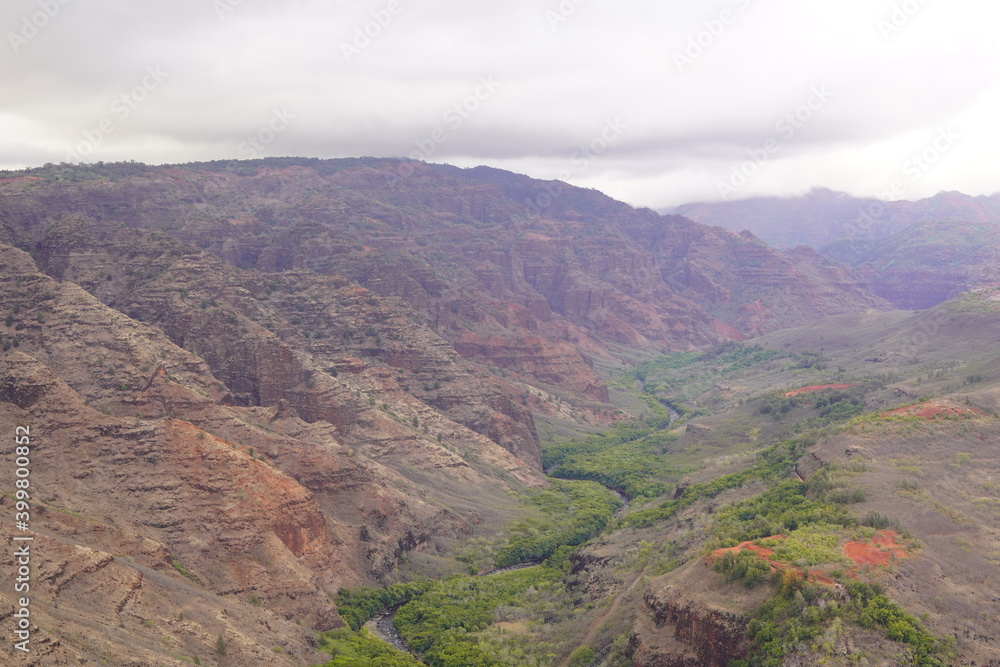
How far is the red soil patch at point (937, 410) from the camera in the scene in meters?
87.4

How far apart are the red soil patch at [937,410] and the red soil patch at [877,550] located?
103ft

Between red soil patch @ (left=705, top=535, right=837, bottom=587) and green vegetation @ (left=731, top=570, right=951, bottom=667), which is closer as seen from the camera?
green vegetation @ (left=731, top=570, right=951, bottom=667)

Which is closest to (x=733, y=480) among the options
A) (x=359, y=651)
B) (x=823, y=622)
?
(x=823, y=622)

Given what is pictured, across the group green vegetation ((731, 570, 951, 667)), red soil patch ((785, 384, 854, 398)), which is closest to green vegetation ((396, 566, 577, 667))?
green vegetation ((731, 570, 951, 667))

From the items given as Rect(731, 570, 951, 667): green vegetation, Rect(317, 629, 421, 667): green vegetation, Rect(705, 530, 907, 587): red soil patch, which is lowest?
Rect(317, 629, 421, 667): green vegetation

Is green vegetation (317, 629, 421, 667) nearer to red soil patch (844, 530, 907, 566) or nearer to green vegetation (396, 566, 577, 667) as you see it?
green vegetation (396, 566, 577, 667)

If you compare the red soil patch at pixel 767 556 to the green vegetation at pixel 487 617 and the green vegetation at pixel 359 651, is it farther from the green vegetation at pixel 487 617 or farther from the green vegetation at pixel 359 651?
the green vegetation at pixel 359 651

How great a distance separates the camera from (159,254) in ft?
403

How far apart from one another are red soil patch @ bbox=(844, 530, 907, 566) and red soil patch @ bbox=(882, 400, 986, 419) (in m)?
31.3

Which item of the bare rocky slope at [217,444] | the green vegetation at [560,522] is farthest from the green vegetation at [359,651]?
the green vegetation at [560,522]

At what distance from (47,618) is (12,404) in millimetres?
31044

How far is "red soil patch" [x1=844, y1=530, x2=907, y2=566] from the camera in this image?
57.9 meters

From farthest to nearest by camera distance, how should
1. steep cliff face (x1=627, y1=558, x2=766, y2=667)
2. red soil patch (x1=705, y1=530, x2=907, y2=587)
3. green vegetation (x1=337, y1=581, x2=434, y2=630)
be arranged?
green vegetation (x1=337, y1=581, x2=434, y2=630) → red soil patch (x1=705, y1=530, x2=907, y2=587) → steep cliff face (x1=627, y1=558, x2=766, y2=667)

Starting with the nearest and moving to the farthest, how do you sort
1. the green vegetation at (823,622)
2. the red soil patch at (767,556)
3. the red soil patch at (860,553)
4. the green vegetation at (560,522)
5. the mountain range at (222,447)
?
1. the green vegetation at (823,622)
2. the red soil patch at (767,556)
3. the red soil patch at (860,553)
4. the mountain range at (222,447)
5. the green vegetation at (560,522)
